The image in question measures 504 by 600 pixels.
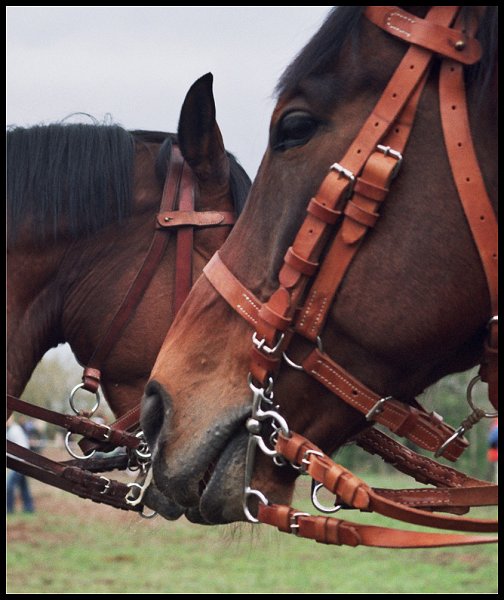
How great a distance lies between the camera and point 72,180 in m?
4.52

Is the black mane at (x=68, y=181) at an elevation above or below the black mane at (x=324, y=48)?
below

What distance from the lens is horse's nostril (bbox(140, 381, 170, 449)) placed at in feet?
8.89

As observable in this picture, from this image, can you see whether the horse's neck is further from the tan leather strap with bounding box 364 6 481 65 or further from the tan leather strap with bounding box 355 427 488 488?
the tan leather strap with bounding box 364 6 481 65

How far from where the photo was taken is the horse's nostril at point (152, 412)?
2711 mm

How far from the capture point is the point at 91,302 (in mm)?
4461

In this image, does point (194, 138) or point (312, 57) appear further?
point (194, 138)

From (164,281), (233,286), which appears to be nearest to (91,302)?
(164,281)

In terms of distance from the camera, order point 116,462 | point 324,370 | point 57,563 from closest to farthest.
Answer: point 324,370 < point 116,462 < point 57,563

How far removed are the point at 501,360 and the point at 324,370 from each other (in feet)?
1.51

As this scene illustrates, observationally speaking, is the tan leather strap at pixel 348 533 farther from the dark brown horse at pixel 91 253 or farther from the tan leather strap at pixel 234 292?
the dark brown horse at pixel 91 253

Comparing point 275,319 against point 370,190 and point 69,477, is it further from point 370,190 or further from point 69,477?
point 69,477

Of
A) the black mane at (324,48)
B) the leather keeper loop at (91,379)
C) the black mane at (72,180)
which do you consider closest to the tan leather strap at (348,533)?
the black mane at (324,48)

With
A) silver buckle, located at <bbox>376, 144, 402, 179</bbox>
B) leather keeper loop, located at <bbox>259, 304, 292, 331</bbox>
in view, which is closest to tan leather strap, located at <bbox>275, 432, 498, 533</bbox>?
leather keeper loop, located at <bbox>259, 304, 292, 331</bbox>

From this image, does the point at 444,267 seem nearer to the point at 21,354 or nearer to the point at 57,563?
the point at 21,354
